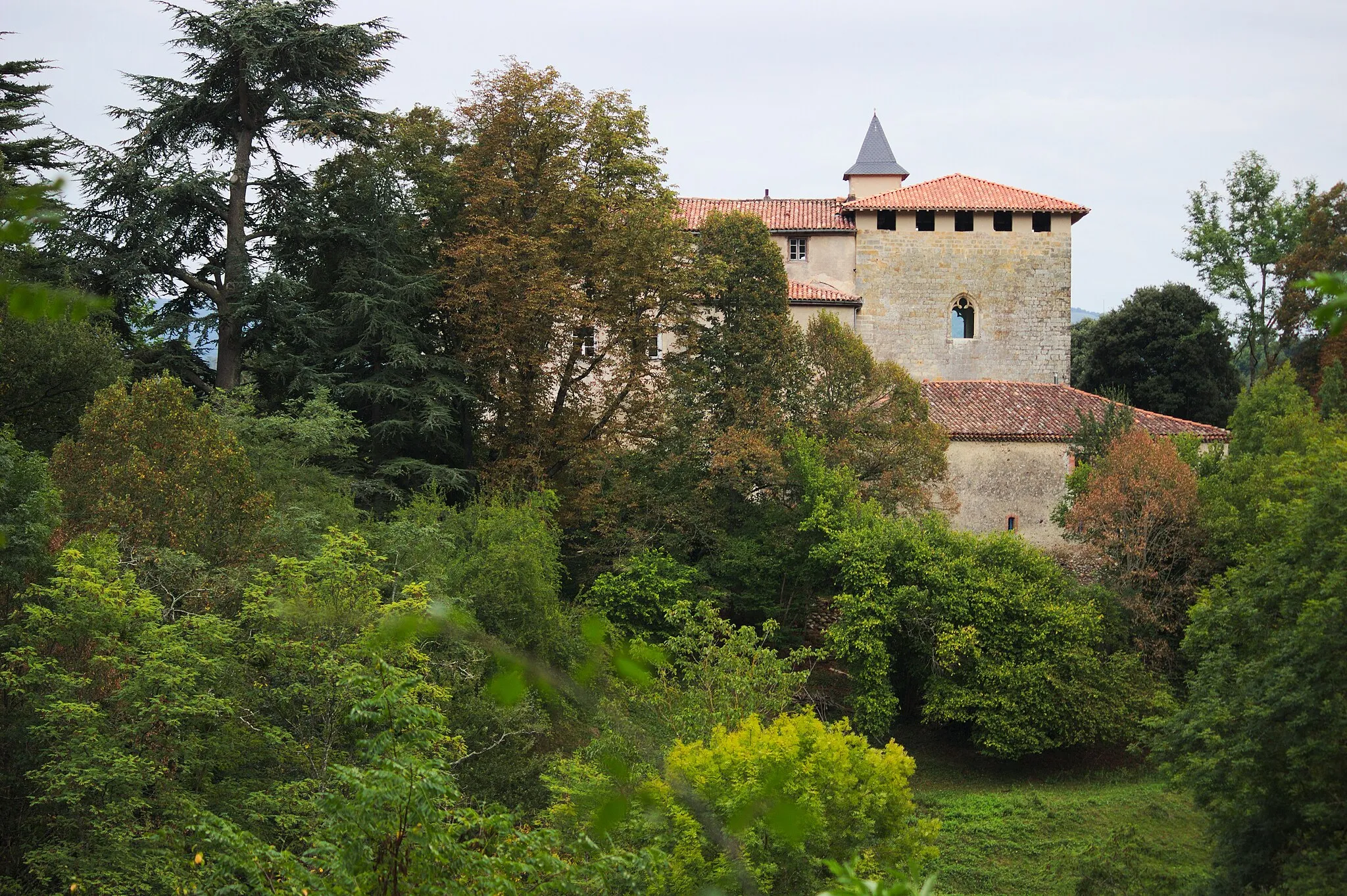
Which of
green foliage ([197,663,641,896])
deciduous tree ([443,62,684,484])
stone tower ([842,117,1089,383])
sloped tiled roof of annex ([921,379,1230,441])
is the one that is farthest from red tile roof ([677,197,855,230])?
green foliage ([197,663,641,896])

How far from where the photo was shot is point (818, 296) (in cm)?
4000

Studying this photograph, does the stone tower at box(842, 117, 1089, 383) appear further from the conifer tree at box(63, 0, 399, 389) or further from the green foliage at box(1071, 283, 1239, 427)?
the conifer tree at box(63, 0, 399, 389)

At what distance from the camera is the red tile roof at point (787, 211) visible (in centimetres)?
4066

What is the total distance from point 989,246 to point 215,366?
24.0 m

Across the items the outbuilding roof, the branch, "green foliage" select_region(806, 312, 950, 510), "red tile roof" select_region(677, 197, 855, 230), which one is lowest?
"green foliage" select_region(806, 312, 950, 510)

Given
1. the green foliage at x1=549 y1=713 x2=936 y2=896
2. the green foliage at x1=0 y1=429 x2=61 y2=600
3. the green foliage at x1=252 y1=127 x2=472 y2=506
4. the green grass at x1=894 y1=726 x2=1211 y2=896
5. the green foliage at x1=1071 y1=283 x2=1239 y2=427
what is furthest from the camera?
the green foliage at x1=1071 y1=283 x2=1239 y2=427

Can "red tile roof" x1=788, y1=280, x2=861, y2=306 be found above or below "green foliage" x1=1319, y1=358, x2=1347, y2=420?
above

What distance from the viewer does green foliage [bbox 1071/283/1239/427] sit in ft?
147

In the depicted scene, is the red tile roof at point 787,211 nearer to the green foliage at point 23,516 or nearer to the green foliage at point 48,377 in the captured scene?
the green foliage at point 48,377

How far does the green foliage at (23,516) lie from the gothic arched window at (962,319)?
1169 inches

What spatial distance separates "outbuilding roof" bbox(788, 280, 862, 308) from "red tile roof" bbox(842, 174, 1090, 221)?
2705 millimetres

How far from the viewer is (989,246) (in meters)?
41.5

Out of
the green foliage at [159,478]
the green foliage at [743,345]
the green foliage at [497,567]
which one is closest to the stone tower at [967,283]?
the green foliage at [743,345]

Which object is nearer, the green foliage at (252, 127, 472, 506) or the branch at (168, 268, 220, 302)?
the green foliage at (252, 127, 472, 506)
